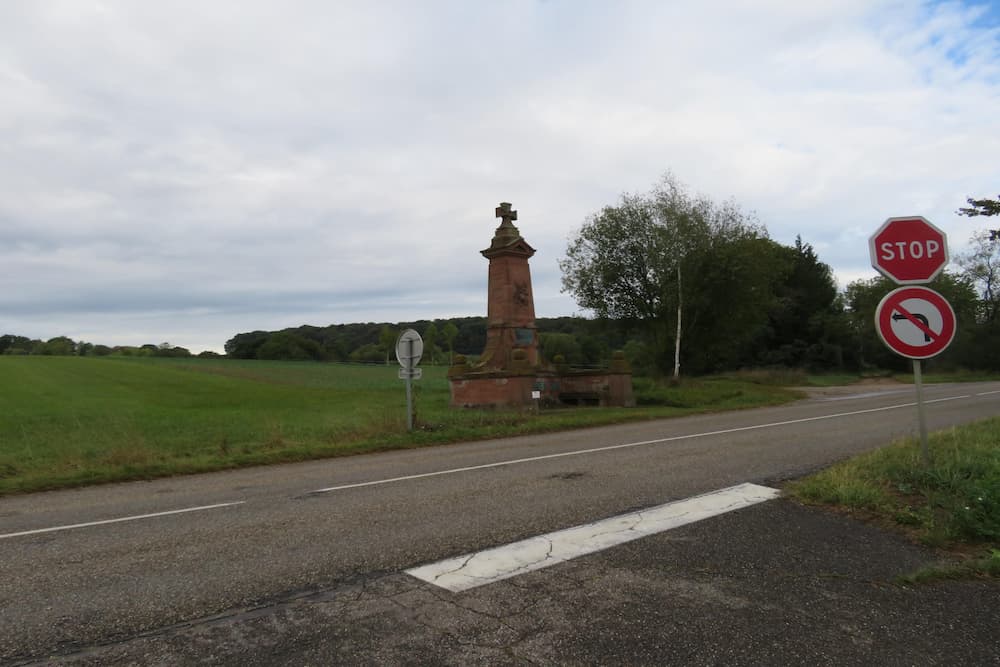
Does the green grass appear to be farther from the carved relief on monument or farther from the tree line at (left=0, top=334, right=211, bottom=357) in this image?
the tree line at (left=0, top=334, right=211, bottom=357)

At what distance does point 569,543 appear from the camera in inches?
197

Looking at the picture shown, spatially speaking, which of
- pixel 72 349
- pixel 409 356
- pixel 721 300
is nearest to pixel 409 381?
pixel 409 356

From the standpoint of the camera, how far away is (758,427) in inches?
551

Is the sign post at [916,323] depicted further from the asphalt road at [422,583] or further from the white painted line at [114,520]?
the white painted line at [114,520]

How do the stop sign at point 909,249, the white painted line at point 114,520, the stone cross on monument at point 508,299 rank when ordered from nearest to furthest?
1. the white painted line at point 114,520
2. the stop sign at point 909,249
3. the stone cross on monument at point 508,299

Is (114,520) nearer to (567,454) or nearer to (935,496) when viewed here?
(567,454)

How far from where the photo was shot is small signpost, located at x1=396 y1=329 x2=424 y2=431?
1433cm

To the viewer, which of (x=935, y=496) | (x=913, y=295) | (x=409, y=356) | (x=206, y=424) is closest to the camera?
(x=935, y=496)

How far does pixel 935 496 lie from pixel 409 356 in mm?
10422

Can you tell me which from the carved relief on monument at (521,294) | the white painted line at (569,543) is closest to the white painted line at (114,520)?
the white painted line at (569,543)

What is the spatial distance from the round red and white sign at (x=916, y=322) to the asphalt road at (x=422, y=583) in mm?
1908

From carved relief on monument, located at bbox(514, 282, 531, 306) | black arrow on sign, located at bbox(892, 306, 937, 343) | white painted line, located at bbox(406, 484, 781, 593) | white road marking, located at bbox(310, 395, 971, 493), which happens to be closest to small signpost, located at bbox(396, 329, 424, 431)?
white road marking, located at bbox(310, 395, 971, 493)

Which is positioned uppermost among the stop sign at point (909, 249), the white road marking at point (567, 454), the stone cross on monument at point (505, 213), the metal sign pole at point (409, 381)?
the stone cross on monument at point (505, 213)

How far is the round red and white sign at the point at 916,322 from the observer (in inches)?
245
